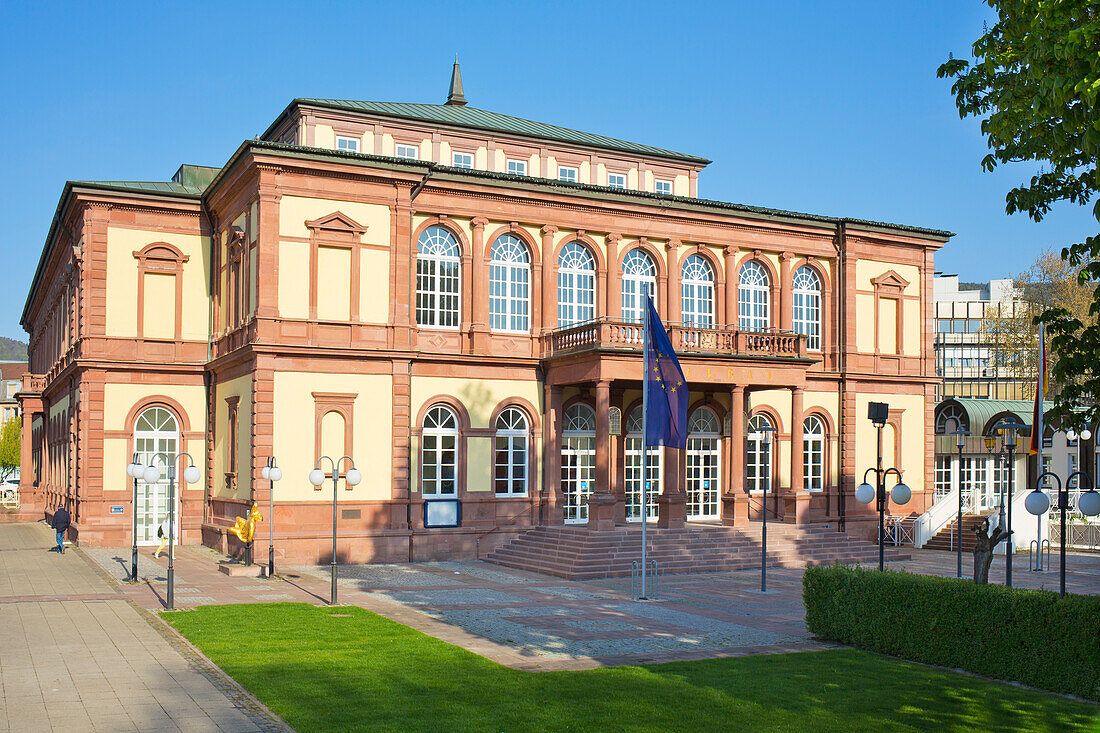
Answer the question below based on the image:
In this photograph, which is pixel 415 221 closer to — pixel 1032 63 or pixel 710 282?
pixel 710 282

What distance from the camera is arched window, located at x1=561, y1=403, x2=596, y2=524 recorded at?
35438mm

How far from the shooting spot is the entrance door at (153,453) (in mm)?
36312

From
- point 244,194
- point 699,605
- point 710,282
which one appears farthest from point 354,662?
point 710,282

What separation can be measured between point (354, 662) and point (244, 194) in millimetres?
20493

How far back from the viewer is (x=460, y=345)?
34.1m

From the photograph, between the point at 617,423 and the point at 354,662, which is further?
the point at 617,423

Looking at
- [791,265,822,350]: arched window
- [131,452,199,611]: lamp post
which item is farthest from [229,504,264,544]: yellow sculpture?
[791,265,822,350]: arched window

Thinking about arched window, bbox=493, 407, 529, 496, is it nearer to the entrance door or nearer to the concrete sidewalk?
the entrance door

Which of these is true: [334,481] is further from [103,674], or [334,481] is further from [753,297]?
[753,297]

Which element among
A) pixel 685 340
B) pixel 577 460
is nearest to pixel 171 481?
pixel 577 460

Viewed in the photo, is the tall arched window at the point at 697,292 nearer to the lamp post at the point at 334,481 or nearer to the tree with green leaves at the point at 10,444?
the lamp post at the point at 334,481

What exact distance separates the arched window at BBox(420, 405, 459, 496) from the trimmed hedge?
15973 mm

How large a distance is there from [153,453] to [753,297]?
70.9 ft

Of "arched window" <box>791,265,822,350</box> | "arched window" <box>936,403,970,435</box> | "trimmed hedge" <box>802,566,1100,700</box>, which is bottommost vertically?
"trimmed hedge" <box>802,566,1100,700</box>
